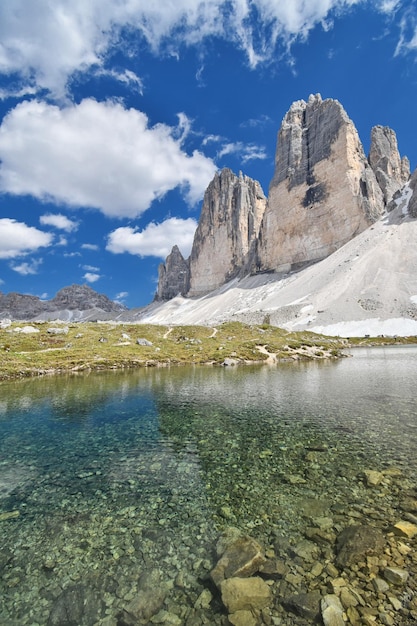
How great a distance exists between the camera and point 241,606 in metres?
5.31

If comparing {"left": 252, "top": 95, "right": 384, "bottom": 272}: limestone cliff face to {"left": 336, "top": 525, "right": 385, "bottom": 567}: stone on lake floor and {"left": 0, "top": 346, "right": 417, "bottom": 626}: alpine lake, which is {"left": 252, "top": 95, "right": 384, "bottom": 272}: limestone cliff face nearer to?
{"left": 0, "top": 346, "right": 417, "bottom": 626}: alpine lake

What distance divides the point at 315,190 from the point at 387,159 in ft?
180

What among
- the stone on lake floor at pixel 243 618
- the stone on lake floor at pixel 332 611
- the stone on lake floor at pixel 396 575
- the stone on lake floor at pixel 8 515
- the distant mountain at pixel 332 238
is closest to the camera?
the stone on lake floor at pixel 332 611

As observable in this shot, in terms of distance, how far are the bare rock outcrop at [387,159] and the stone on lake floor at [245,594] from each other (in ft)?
665

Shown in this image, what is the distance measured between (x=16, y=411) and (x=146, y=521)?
16.1m

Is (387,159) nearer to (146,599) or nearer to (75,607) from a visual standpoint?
(146,599)

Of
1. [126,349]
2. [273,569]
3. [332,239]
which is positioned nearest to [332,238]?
[332,239]

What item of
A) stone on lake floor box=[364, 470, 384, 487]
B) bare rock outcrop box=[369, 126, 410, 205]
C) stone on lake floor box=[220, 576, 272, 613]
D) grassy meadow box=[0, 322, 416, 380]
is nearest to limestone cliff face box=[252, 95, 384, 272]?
bare rock outcrop box=[369, 126, 410, 205]

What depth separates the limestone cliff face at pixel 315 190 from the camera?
154750 millimetres

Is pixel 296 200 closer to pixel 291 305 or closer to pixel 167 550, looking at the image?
pixel 291 305

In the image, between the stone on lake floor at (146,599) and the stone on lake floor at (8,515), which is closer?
the stone on lake floor at (146,599)

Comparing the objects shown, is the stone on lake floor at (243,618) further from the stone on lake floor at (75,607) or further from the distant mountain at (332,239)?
the distant mountain at (332,239)

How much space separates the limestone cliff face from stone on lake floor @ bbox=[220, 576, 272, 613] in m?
166

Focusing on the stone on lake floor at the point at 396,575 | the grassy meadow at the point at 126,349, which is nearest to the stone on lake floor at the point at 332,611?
the stone on lake floor at the point at 396,575
